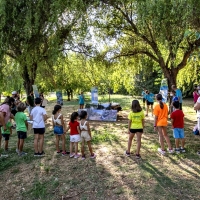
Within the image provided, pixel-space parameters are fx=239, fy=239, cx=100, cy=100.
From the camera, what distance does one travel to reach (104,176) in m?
4.64

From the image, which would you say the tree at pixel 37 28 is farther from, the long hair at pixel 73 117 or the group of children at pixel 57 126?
the long hair at pixel 73 117

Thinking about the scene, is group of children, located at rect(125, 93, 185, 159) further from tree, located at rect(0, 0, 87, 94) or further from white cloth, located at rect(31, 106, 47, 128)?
tree, located at rect(0, 0, 87, 94)

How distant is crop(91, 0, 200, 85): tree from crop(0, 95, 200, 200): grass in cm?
260

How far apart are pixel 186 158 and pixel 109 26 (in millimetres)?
6643

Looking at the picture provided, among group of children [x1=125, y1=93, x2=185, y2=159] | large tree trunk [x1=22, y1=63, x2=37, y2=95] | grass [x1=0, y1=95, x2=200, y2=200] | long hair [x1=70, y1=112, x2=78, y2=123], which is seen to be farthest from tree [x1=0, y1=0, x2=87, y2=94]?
group of children [x1=125, y1=93, x2=185, y2=159]

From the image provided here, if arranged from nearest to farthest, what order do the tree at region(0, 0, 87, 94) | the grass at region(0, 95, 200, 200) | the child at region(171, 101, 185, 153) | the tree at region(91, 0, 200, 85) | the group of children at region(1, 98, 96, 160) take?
the grass at region(0, 95, 200, 200) < the group of children at region(1, 98, 96, 160) < the child at region(171, 101, 185, 153) < the tree at region(91, 0, 200, 85) < the tree at region(0, 0, 87, 94)

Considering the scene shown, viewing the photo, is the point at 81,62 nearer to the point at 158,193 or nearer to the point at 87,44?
the point at 87,44

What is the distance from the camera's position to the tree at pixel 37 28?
804 cm

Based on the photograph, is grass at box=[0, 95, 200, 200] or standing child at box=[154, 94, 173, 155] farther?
standing child at box=[154, 94, 173, 155]

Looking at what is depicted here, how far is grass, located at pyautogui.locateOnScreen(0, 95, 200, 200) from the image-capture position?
402cm

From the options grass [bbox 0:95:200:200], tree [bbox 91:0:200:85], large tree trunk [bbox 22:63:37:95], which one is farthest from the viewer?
large tree trunk [bbox 22:63:37:95]

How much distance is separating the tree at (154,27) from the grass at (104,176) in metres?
2.60

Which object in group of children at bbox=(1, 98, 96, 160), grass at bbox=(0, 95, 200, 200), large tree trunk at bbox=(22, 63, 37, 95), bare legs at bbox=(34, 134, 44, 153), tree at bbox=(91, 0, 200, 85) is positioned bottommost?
grass at bbox=(0, 95, 200, 200)

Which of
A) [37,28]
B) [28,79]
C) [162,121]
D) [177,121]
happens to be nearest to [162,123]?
[162,121]
